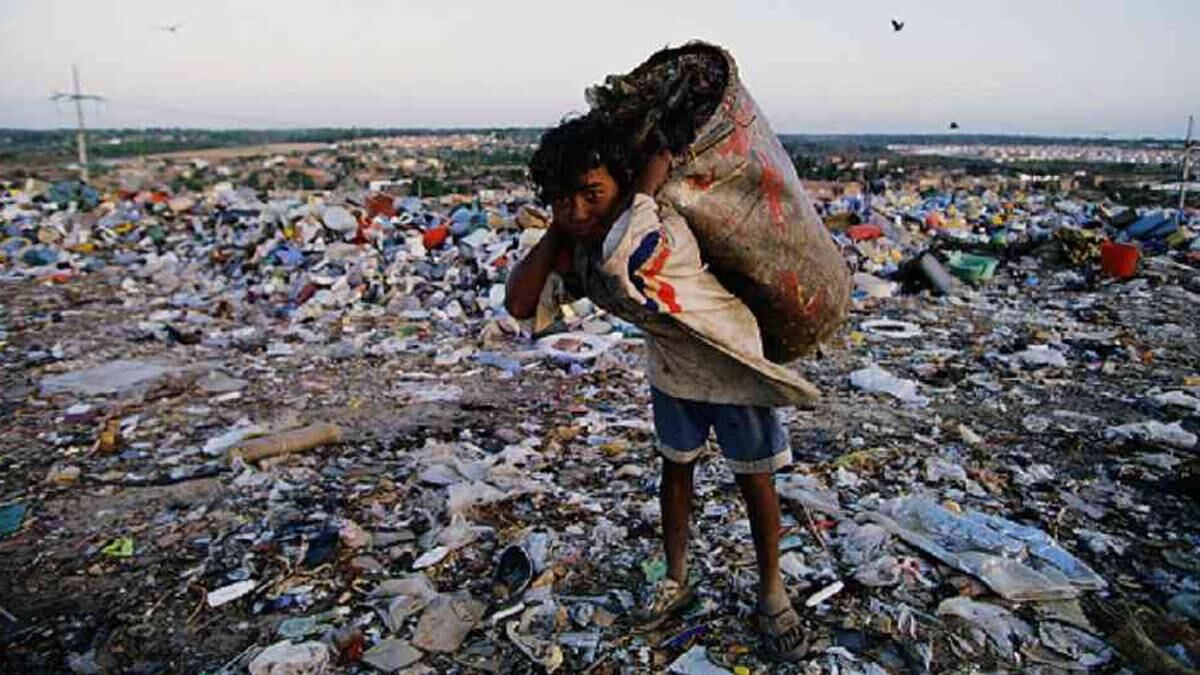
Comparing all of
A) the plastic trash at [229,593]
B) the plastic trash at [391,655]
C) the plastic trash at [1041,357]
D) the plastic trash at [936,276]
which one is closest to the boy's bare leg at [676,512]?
the plastic trash at [391,655]

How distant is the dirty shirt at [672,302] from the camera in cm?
123

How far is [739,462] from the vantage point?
1.65 metres

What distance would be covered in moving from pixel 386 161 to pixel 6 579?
1657 inches

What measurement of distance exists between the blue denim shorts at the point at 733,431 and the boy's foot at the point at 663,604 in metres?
0.40

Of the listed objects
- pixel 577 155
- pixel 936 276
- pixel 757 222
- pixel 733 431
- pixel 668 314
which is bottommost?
pixel 936 276

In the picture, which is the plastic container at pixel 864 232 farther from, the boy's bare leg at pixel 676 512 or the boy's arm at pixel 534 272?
the boy's arm at pixel 534 272

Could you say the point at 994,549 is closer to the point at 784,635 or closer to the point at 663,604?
the point at 784,635

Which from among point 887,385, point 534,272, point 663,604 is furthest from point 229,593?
point 887,385

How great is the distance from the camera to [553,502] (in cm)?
→ 263

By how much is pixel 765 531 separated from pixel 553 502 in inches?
41.2

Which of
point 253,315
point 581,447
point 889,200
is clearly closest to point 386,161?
point 889,200

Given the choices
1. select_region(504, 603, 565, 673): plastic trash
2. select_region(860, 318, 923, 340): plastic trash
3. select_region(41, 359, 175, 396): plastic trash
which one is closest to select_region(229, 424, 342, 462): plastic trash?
select_region(41, 359, 175, 396): plastic trash

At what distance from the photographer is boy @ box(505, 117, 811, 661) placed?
1260 mm

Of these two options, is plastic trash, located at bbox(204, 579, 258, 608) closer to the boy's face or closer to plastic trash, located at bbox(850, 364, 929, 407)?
the boy's face
